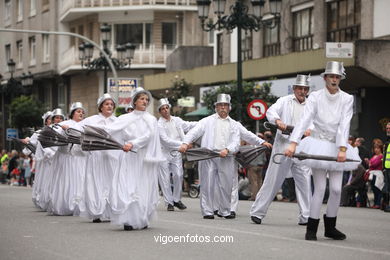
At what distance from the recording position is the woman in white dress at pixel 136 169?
13.8 meters

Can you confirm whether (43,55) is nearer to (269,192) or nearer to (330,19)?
(330,19)

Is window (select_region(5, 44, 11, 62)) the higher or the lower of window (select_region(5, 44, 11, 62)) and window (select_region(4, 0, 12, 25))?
the lower

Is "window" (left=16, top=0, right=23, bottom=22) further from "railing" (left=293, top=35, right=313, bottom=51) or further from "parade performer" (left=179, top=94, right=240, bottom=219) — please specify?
"parade performer" (left=179, top=94, right=240, bottom=219)

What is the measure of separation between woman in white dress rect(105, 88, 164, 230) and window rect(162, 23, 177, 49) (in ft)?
134

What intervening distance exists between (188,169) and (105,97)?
1372cm

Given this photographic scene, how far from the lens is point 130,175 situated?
551 inches

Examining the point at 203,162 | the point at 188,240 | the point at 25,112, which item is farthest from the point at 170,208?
the point at 25,112

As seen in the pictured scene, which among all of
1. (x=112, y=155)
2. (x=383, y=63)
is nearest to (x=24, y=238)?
(x=112, y=155)

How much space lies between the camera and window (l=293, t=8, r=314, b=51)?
36.7m

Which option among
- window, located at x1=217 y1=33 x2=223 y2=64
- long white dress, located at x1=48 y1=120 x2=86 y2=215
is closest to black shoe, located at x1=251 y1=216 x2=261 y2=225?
long white dress, located at x1=48 y1=120 x2=86 y2=215

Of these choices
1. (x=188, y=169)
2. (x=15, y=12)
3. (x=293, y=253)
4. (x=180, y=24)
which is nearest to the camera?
(x=293, y=253)

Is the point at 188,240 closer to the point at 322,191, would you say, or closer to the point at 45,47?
the point at 322,191

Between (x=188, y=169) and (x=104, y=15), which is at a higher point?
(x=104, y=15)

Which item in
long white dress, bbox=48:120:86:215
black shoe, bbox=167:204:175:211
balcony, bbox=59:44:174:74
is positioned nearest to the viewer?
long white dress, bbox=48:120:86:215
